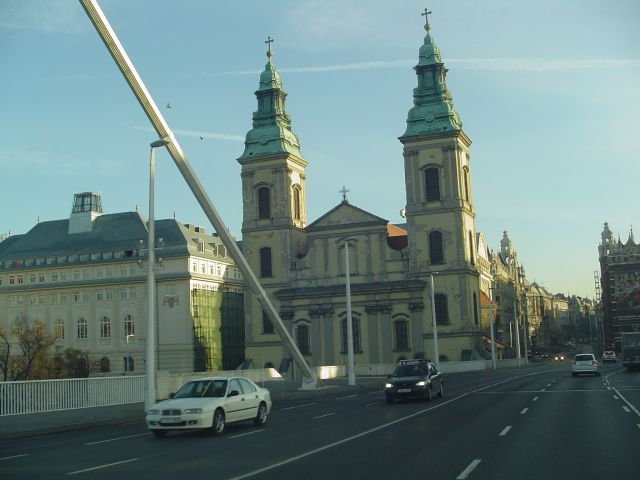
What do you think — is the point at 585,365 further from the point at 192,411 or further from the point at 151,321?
the point at 192,411

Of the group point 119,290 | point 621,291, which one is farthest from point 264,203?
point 621,291

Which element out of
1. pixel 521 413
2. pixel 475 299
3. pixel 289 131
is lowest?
pixel 521 413

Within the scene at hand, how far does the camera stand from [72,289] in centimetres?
9606

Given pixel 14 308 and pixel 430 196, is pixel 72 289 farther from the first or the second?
pixel 430 196

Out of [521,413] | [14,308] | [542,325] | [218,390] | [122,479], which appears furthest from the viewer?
[542,325]

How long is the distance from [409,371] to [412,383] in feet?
4.52

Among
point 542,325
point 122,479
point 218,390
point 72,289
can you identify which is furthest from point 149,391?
point 542,325

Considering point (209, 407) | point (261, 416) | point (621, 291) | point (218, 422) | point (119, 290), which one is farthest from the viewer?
point (621, 291)

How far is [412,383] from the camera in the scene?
95.1ft

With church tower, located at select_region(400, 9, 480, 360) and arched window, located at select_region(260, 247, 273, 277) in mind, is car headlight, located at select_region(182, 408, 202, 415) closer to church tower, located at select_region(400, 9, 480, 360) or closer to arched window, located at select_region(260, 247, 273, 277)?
church tower, located at select_region(400, 9, 480, 360)

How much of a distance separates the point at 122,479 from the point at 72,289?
8827 cm

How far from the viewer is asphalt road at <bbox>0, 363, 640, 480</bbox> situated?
12234mm

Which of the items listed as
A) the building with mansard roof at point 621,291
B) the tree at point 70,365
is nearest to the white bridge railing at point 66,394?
the tree at point 70,365

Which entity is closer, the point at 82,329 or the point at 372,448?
the point at 372,448
